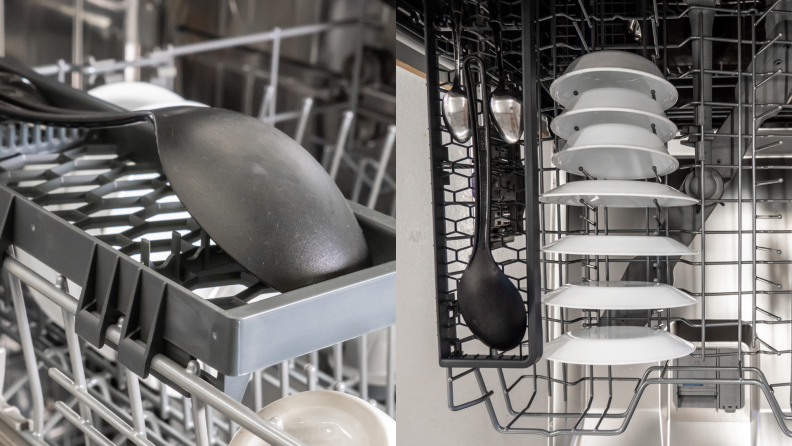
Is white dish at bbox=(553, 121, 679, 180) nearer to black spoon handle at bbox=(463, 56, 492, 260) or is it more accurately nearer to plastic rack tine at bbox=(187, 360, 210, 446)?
black spoon handle at bbox=(463, 56, 492, 260)

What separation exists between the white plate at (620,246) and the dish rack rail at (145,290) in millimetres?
118

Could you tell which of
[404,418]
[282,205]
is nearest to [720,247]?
[404,418]

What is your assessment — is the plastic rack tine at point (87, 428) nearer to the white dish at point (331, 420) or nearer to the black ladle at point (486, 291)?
the white dish at point (331, 420)

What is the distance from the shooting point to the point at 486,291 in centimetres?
39

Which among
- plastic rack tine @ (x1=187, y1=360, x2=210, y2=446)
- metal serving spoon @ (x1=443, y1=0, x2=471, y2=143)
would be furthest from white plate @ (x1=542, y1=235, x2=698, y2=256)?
plastic rack tine @ (x1=187, y1=360, x2=210, y2=446)

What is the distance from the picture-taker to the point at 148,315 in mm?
250

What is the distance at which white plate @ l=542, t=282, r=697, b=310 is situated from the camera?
362mm

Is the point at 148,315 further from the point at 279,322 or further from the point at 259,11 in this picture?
the point at 259,11

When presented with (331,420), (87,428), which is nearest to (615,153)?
(331,420)

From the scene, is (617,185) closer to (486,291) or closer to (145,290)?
(486,291)

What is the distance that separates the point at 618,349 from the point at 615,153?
0.13m

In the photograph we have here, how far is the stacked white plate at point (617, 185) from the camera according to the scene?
36cm

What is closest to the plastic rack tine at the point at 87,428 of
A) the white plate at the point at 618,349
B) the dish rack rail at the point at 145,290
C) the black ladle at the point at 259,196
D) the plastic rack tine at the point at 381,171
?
the dish rack rail at the point at 145,290

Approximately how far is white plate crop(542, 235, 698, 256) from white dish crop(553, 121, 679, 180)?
0.17 ft
